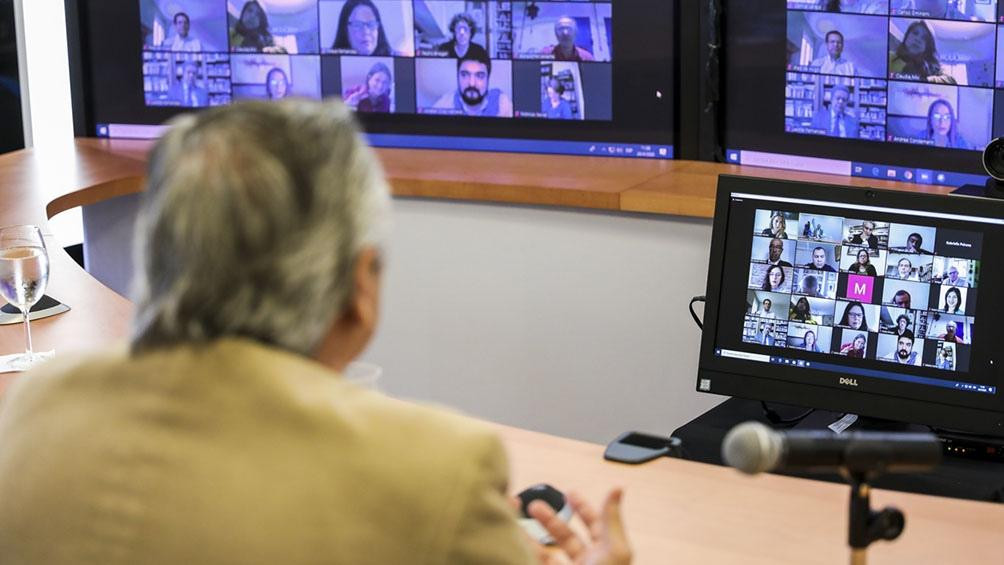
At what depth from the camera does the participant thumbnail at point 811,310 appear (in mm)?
2404

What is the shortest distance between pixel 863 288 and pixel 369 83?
1.95 metres

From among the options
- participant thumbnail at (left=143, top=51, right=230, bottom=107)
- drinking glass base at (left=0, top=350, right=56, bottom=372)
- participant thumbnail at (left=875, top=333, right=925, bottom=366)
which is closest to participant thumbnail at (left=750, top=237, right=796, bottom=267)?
participant thumbnail at (left=875, top=333, right=925, bottom=366)

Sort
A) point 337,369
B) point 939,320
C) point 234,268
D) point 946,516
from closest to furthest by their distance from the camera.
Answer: point 234,268 < point 337,369 < point 946,516 < point 939,320

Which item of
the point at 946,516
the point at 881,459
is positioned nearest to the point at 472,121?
the point at 946,516

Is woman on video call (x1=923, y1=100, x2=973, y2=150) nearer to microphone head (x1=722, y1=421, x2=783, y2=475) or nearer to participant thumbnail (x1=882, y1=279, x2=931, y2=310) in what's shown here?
participant thumbnail (x1=882, y1=279, x2=931, y2=310)

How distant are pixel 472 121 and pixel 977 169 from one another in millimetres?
1426

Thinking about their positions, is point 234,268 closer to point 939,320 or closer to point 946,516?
point 946,516

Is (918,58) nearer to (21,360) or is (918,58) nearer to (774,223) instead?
(774,223)

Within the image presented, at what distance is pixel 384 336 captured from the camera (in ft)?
12.6

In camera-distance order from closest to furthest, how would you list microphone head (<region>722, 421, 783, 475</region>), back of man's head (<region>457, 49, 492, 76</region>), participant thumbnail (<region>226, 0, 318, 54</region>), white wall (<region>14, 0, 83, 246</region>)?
microphone head (<region>722, 421, 783, 475</region>)
back of man's head (<region>457, 49, 492, 76</region>)
participant thumbnail (<region>226, 0, 318, 54</region>)
white wall (<region>14, 0, 83, 246</region>)

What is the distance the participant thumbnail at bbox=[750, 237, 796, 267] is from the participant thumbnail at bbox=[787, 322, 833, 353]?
0.38 ft

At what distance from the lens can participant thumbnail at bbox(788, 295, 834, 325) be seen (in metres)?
2.40

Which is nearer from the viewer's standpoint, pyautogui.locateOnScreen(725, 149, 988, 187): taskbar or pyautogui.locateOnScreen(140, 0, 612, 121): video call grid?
pyautogui.locateOnScreen(725, 149, 988, 187): taskbar

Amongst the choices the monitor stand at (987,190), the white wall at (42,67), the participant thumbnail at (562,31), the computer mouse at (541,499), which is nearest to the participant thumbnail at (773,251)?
the monitor stand at (987,190)
